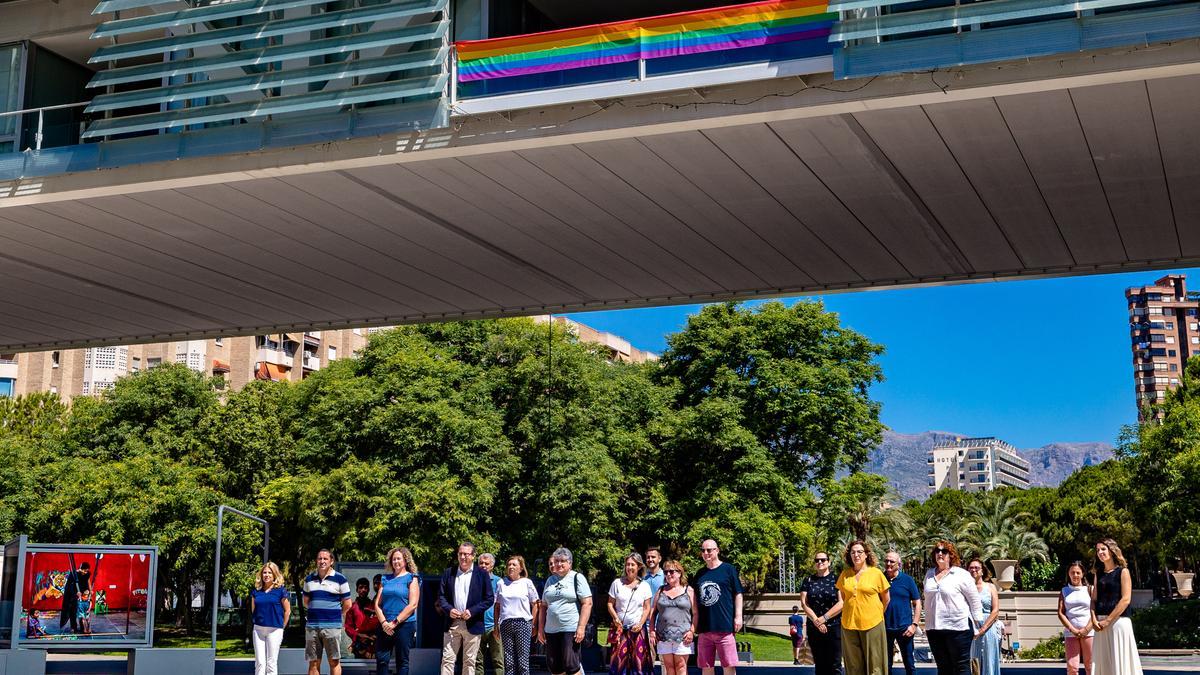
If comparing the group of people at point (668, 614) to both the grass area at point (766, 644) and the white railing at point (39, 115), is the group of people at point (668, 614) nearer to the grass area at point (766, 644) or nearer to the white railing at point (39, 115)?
the white railing at point (39, 115)

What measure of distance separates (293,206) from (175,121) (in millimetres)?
1865

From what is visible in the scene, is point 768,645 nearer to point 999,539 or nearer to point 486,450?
point 486,450

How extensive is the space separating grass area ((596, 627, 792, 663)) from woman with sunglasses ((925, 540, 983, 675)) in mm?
34286

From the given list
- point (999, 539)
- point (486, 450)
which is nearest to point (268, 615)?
point (486, 450)

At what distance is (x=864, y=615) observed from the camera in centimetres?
1177

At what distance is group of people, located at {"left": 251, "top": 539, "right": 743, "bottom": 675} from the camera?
1337 cm

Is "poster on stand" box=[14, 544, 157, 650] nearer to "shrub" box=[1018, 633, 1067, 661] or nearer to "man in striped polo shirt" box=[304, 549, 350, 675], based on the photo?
"man in striped polo shirt" box=[304, 549, 350, 675]

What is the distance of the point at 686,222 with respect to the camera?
1697cm

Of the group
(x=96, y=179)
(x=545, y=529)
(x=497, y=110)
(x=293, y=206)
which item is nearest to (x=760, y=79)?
(x=497, y=110)

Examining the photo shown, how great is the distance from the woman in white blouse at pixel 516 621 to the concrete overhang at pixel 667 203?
4.68 metres

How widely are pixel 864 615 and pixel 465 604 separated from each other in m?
4.59

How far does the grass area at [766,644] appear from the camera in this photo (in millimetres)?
48856

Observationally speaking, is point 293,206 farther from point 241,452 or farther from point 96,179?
point 241,452

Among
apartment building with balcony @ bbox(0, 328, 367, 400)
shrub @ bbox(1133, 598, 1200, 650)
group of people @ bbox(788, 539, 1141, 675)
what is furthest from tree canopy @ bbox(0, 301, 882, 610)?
apartment building with balcony @ bbox(0, 328, 367, 400)
